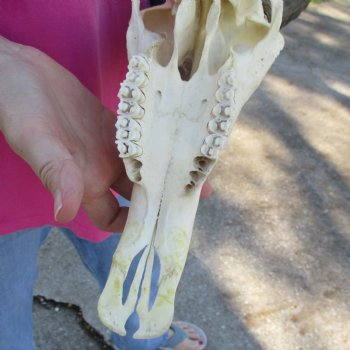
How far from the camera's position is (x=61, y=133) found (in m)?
0.88

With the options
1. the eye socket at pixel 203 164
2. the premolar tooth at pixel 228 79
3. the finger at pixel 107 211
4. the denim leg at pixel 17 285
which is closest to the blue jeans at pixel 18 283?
the denim leg at pixel 17 285

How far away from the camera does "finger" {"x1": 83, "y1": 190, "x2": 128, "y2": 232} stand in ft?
3.10

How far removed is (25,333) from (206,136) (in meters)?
0.60

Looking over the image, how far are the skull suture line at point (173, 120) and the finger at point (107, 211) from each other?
0.24 ft

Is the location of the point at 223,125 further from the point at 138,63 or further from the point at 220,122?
the point at 138,63

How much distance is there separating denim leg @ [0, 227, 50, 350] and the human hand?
199 millimetres

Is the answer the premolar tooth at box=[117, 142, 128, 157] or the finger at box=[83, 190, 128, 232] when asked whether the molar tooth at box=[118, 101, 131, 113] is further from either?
the finger at box=[83, 190, 128, 232]

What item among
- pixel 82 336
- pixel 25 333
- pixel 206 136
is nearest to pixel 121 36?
pixel 206 136

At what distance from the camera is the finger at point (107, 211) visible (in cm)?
95

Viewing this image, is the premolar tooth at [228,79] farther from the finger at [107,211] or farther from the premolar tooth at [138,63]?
the finger at [107,211]

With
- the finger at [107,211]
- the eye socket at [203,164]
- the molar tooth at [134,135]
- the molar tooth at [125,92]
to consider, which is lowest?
the finger at [107,211]

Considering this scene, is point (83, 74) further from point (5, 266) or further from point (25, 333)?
point (25, 333)

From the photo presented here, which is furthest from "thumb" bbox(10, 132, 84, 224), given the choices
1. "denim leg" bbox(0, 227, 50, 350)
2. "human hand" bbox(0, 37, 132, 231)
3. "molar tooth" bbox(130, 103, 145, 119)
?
"denim leg" bbox(0, 227, 50, 350)

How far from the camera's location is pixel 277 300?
179 cm
